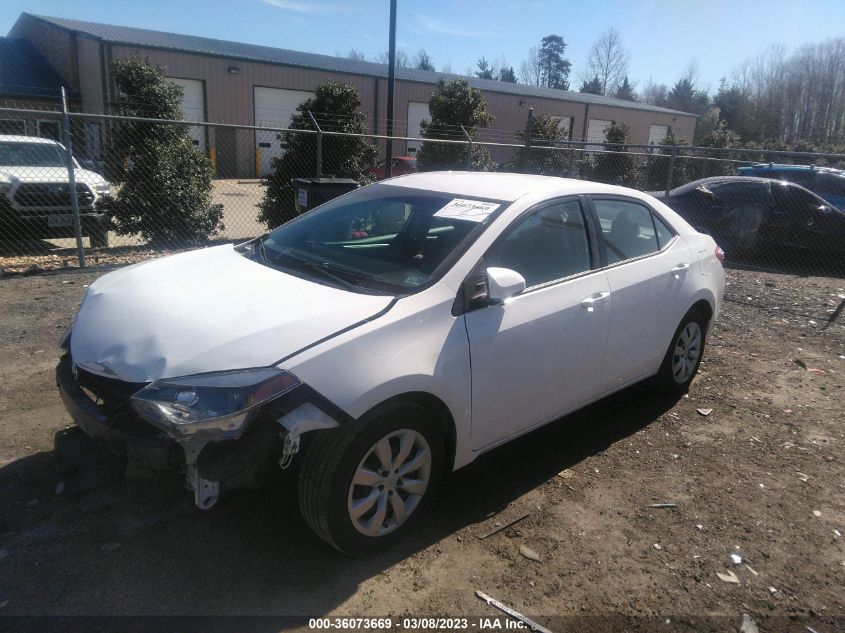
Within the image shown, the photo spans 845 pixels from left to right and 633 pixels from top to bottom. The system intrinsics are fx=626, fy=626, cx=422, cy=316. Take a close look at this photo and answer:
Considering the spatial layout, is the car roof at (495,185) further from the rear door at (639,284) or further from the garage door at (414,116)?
the garage door at (414,116)

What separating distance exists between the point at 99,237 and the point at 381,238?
24.3ft

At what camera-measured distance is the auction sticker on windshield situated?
11.2 feet

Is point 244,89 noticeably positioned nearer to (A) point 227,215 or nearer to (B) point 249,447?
(A) point 227,215

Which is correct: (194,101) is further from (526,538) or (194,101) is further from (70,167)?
(526,538)

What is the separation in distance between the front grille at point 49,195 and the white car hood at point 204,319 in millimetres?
6877

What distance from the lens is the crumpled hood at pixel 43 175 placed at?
9.26m

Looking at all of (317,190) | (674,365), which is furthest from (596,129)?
(674,365)

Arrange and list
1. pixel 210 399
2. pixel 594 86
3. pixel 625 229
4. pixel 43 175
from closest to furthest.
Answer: pixel 210 399 → pixel 625 229 → pixel 43 175 → pixel 594 86

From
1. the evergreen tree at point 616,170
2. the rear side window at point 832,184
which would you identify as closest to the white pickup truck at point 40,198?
the rear side window at point 832,184

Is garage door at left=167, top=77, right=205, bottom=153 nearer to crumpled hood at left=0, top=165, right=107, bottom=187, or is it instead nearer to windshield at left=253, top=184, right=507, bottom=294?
crumpled hood at left=0, top=165, right=107, bottom=187

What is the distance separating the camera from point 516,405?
329 cm

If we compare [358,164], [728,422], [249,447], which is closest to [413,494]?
[249,447]

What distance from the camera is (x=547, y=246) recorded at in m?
3.62

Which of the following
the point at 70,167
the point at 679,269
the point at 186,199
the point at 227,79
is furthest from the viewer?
the point at 227,79
